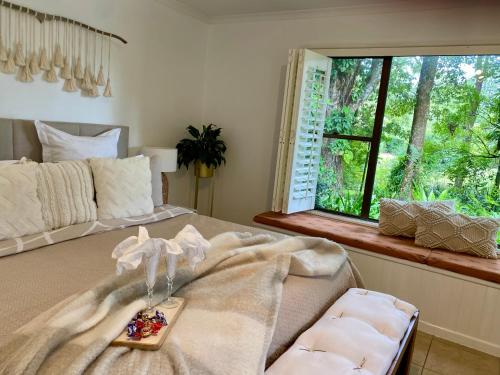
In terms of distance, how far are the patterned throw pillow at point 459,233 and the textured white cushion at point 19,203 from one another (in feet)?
8.25

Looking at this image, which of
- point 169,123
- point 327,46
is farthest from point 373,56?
point 169,123

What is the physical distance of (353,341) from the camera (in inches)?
58.7

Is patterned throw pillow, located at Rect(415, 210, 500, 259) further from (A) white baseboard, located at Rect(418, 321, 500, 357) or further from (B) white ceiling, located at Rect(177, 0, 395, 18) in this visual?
(B) white ceiling, located at Rect(177, 0, 395, 18)

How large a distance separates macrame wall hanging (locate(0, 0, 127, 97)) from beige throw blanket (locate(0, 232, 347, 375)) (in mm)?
1821

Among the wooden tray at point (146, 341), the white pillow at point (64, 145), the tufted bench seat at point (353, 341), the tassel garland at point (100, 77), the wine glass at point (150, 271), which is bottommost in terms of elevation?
the tufted bench seat at point (353, 341)

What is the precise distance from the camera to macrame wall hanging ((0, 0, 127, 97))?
243 centimetres

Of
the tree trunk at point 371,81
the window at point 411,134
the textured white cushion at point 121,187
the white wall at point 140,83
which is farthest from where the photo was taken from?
the tree trunk at point 371,81

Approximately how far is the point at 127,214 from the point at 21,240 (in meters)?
0.67

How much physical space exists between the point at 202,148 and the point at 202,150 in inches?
0.8

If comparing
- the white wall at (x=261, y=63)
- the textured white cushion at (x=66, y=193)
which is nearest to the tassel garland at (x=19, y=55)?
the textured white cushion at (x=66, y=193)

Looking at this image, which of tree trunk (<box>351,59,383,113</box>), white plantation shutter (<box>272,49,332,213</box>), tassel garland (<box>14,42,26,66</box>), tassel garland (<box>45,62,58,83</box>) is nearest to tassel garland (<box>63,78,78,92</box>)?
tassel garland (<box>45,62,58,83</box>)

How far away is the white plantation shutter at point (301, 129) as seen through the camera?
324 cm

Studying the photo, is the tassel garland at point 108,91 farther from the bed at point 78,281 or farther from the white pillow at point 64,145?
the bed at point 78,281

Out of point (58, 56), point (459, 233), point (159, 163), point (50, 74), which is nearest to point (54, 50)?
point (58, 56)
